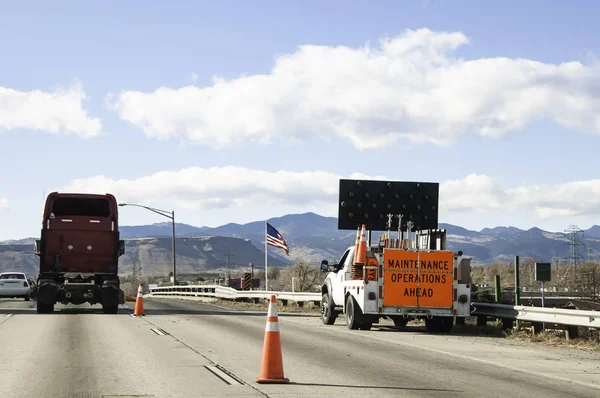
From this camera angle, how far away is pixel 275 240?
147 ft

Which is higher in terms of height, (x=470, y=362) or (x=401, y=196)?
(x=401, y=196)

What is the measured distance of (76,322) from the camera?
77.3ft

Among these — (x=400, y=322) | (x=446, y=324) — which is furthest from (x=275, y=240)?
(x=446, y=324)

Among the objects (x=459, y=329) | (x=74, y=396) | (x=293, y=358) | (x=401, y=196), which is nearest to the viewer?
(x=74, y=396)

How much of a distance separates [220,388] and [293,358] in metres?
3.93

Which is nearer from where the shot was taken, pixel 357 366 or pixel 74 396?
pixel 74 396

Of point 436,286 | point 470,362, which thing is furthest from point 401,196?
point 470,362

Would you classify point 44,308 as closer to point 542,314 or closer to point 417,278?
point 417,278

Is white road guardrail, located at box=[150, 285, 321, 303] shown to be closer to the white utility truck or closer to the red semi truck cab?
the red semi truck cab

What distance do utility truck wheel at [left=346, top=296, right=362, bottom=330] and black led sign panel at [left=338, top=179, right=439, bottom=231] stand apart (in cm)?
942

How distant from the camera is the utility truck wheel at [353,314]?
21516mm

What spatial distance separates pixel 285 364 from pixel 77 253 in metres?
16.7

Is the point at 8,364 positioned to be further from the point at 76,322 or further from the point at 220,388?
the point at 76,322

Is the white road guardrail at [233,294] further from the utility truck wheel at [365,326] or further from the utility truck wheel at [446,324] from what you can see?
the utility truck wheel at [446,324]
